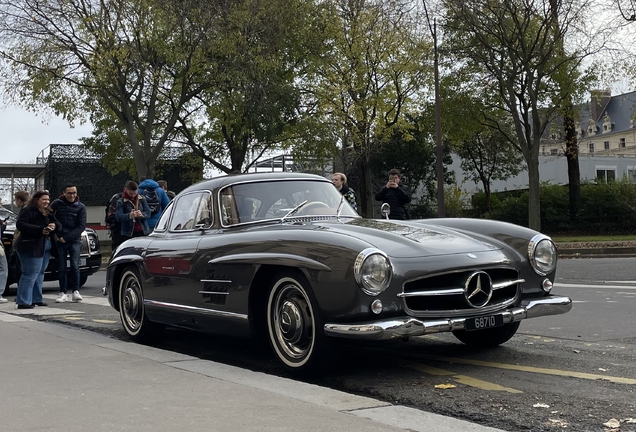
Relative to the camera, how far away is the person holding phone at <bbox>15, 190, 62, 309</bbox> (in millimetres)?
11406

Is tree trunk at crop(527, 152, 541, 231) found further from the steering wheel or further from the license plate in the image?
the license plate

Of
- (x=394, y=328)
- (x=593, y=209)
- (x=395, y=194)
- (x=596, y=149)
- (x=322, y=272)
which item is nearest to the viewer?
(x=394, y=328)

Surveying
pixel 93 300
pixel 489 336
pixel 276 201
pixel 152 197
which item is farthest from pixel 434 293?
pixel 152 197

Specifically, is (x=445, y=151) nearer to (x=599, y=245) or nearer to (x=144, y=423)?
(x=599, y=245)

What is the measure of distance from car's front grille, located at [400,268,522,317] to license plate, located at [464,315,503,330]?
0.21 ft

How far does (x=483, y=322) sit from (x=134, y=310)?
383cm

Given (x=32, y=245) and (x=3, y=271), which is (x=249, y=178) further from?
(x=3, y=271)

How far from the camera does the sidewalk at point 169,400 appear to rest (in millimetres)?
3979

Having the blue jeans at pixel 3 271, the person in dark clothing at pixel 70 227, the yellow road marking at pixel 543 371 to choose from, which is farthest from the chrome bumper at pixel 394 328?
the blue jeans at pixel 3 271

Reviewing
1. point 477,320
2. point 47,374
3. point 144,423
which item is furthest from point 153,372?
point 477,320

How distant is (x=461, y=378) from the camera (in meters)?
5.25

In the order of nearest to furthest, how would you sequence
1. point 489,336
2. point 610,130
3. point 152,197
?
point 489,336 < point 152,197 < point 610,130

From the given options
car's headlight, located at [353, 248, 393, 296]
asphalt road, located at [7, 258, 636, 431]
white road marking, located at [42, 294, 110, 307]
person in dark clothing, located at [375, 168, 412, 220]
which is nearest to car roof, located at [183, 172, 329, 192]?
asphalt road, located at [7, 258, 636, 431]

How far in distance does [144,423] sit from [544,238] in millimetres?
3394
